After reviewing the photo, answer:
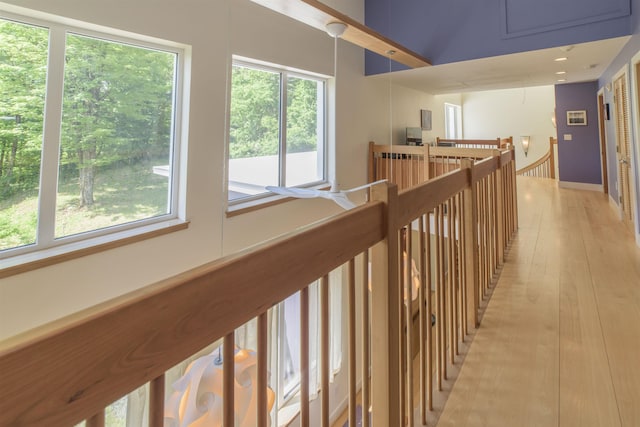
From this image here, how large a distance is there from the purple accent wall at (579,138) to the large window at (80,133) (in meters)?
7.17

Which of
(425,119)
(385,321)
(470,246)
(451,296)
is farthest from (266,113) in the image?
(425,119)

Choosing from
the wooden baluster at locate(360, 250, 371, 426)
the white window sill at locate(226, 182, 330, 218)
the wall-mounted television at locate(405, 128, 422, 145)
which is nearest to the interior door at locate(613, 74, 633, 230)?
the wall-mounted television at locate(405, 128, 422, 145)

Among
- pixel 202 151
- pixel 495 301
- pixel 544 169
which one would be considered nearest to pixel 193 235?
pixel 202 151

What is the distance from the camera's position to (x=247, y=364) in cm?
166

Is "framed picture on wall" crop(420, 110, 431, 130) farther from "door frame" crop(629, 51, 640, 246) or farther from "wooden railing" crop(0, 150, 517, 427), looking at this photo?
"wooden railing" crop(0, 150, 517, 427)

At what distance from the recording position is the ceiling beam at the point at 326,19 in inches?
103

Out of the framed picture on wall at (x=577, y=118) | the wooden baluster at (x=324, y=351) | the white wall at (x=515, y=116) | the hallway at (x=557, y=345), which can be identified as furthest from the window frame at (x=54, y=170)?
the white wall at (x=515, y=116)

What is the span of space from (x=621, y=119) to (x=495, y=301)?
3425mm

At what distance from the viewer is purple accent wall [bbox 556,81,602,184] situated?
256 inches

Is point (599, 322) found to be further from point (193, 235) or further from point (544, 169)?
point (544, 169)

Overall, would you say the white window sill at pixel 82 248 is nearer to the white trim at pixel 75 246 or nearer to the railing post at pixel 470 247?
the white trim at pixel 75 246

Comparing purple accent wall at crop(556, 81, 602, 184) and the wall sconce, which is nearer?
purple accent wall at crop(556, 81, 602, 184)

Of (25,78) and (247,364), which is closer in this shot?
(247,364)

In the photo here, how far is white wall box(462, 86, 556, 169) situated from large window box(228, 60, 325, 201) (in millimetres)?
7289
